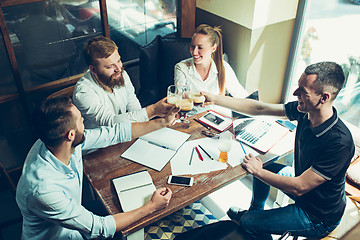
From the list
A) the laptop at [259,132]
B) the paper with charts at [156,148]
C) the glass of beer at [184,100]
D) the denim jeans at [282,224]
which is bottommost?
the denim jeans at [282,224]

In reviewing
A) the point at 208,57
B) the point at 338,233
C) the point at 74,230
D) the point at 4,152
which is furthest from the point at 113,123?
the point at 338,233

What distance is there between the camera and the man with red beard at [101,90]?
226 cm

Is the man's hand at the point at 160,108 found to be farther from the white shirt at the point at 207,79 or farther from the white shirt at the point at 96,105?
the white shirt at the point at 207,79

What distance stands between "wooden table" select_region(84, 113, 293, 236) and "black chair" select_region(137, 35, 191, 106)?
3.65ft

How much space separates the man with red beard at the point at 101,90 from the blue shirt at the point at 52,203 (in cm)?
55

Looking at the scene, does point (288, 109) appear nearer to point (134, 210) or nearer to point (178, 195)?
point (178, 195)

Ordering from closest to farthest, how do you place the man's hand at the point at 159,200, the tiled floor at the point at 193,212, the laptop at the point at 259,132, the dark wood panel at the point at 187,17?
the man's hand at the point at 159,200, the laptop at the point at 259,132, the tiled floor at the point at 193,212, the dark wood panel at the point at 187,17

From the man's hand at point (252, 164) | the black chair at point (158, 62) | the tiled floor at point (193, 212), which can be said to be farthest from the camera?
the black chair at point (158, 62)

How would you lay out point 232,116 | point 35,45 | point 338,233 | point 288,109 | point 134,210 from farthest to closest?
point 35,45 < point 232,116 < point 288,109 < point 338,233 < point 134,210

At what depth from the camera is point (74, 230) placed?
1736mm

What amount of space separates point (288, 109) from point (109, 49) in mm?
1278

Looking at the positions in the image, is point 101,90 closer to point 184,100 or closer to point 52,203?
point 184,100

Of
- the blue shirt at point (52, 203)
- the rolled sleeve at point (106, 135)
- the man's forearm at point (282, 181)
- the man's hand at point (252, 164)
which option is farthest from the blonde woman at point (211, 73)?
the blue shirt at point (52, 203)

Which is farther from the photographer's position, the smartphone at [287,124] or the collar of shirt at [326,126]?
the smartphone at [287,124]
